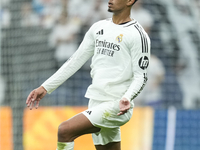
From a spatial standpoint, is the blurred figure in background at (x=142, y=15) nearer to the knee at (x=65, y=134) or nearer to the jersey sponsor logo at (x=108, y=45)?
the jersey sponsor logo at (x=108, y=45)

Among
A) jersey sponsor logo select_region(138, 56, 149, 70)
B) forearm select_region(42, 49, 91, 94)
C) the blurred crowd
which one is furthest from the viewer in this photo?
the blurred crowd

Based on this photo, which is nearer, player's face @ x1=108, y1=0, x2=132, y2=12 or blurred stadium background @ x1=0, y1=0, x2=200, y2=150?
player's face @ x1=108, y1=0, x2=132, y2=12

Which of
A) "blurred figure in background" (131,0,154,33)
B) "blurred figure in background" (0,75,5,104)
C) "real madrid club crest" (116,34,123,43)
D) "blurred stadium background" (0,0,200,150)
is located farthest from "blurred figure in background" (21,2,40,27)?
"real madrid club crest" (116,34,123,43)

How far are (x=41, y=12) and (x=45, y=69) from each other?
1008mm

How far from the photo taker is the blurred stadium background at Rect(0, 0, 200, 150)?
655cm

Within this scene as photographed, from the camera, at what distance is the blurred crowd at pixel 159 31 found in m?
6.70

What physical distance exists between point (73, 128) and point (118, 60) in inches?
26.5

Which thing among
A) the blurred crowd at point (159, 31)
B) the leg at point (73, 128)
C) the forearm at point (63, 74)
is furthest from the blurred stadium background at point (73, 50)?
the leg at point (73, 128)

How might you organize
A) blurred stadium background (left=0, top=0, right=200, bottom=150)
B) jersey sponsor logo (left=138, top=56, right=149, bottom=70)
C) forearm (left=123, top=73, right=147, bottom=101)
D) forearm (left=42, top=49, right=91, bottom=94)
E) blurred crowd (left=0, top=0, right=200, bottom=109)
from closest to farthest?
forearm (left=123, top=73, right=147, bottom=101) → jersey sponsor logo (left=138, top=56, right=149, bottom=70) → forearm (left=42, top=49, right=91, bottom=94) → blurred stadium background (left=0, top=0, right=200, bottom=150) → blurred crowd (left=0, top=0, right=200, bottom=109)

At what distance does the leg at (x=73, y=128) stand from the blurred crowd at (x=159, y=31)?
3429 millimetres

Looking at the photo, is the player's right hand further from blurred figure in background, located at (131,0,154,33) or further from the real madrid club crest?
blurred figure in background, located at (131,0,154,33)

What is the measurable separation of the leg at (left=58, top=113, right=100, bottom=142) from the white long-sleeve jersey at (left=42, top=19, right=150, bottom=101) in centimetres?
25

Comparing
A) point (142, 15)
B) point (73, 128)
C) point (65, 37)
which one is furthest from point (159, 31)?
point (73, 128)

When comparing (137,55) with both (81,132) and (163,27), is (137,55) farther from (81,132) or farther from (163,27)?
(163,27)
